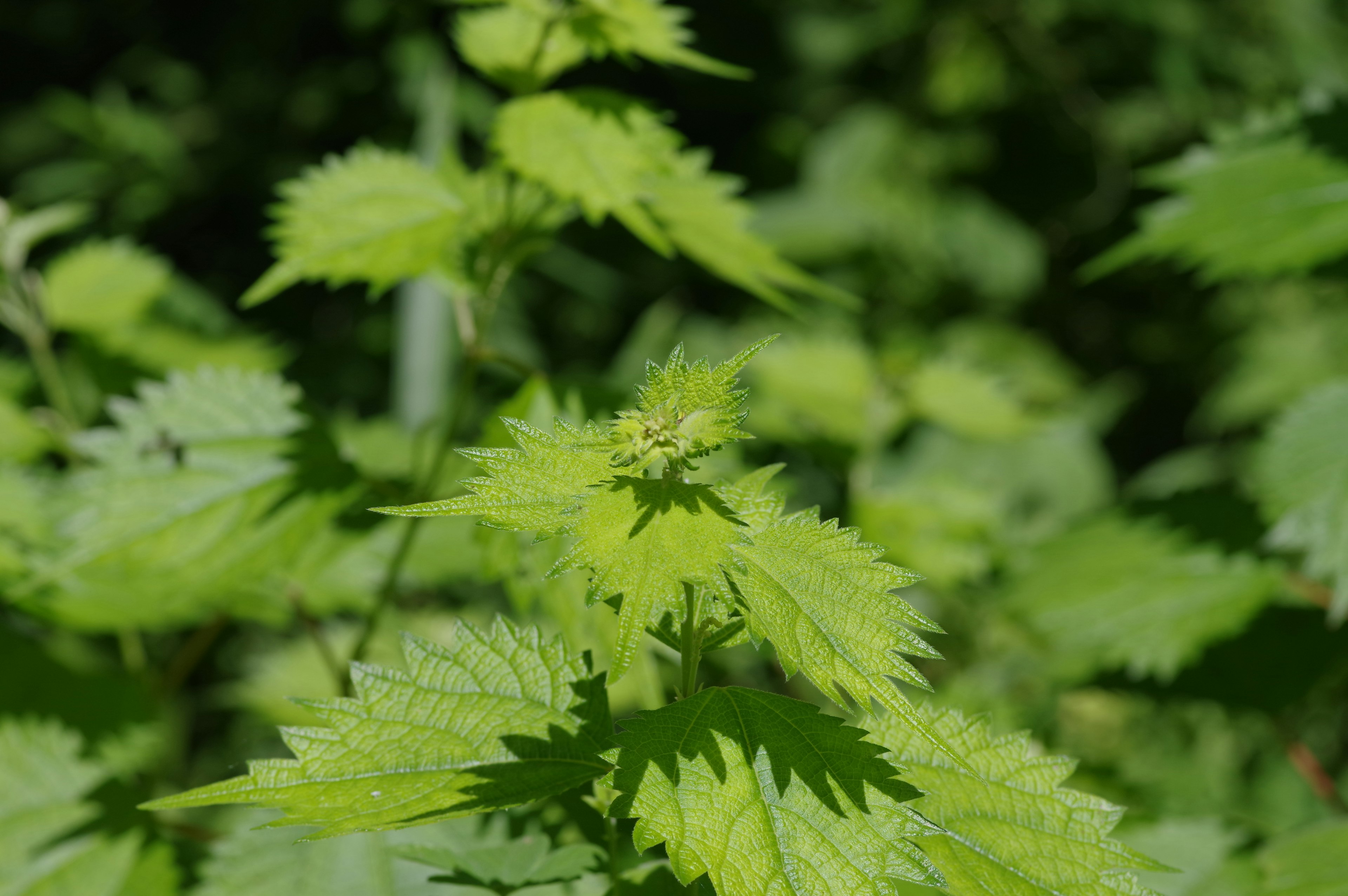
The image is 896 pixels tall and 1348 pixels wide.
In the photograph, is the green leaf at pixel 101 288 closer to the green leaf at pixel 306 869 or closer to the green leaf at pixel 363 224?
the green leaf at pixel 363 224

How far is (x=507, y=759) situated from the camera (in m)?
0.63

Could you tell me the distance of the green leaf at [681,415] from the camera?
584mm

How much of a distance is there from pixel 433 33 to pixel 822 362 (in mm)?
2089

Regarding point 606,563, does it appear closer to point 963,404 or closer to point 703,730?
point 703,730

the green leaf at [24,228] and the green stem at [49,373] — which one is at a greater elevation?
the green leaf at [24,228]

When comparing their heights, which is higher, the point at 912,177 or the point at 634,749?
the point at 912,177

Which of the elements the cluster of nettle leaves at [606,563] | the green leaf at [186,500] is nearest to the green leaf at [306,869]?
the cluster of nettle leaves at [606,563]

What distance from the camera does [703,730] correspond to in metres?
0.60

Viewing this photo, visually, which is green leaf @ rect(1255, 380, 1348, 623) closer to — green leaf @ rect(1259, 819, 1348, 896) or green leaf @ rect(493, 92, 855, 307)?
green leaf @ rect(1259, 819, 1348, 896)

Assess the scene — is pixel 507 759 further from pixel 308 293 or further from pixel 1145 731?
pixel 308 293

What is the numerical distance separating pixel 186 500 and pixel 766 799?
721 mm

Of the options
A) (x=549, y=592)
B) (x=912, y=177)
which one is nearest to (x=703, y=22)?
(x=912, y=177)

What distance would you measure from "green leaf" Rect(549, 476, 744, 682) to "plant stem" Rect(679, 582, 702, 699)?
0.03 meters

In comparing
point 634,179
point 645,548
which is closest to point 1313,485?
point 634,179
